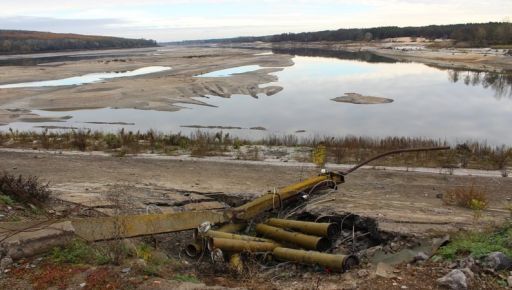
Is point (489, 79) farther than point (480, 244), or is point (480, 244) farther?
point (489, 79)

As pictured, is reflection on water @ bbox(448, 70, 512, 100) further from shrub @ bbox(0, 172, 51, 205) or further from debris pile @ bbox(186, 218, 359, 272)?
shrub @ bbox(0, 172, 51, 205)

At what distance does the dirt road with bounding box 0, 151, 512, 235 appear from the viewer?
8.04 metres

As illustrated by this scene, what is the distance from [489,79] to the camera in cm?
3938

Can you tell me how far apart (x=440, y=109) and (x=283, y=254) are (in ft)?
73.8

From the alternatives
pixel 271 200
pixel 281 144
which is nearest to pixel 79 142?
pixel 281 144

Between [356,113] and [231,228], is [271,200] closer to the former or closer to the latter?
[231,228]

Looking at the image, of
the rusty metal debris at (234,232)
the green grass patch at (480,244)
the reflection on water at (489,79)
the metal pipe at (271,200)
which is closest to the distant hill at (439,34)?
the reflection on water at (489,79)

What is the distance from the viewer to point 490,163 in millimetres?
13180

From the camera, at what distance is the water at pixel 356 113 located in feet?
69.7

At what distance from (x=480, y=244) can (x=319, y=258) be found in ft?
6.42

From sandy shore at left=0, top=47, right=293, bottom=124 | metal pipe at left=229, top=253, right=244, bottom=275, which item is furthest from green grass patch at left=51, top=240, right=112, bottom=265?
sandy shore at left=0, top=47, right=293, bottom=124

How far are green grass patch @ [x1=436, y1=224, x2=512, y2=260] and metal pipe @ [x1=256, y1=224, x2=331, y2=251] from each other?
1.51 metres

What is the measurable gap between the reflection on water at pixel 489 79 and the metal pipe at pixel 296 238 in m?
27.6

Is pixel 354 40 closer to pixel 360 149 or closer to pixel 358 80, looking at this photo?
pixel 358 80
